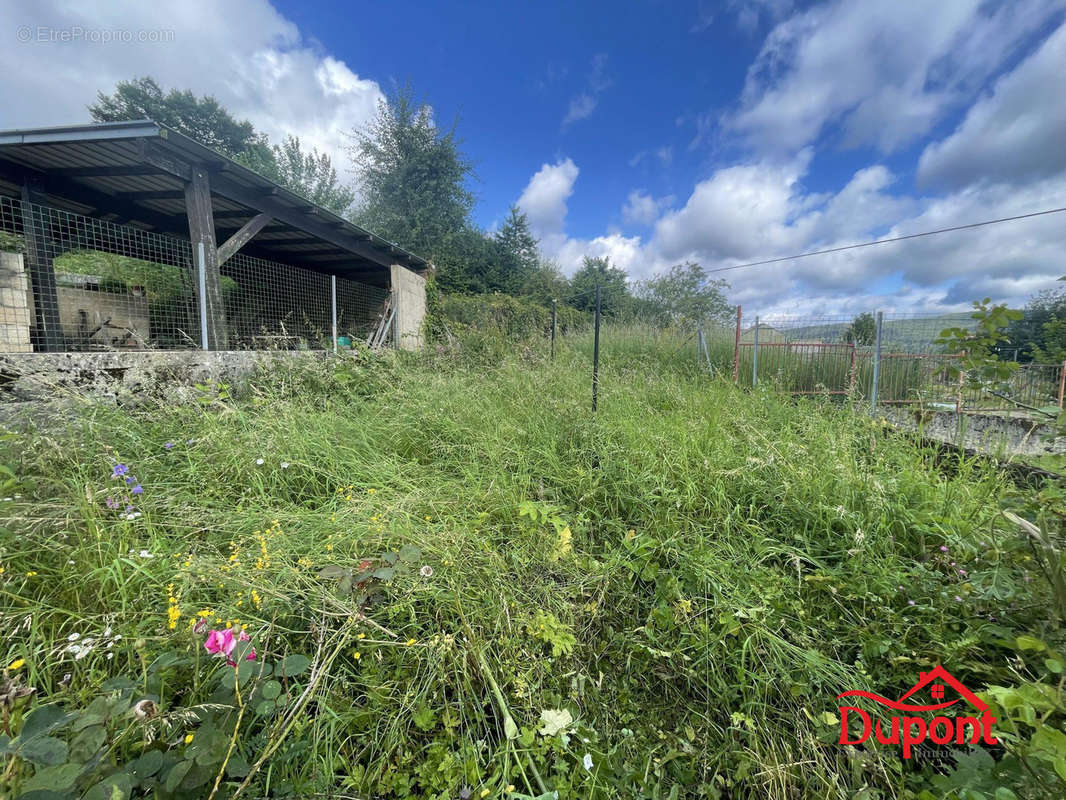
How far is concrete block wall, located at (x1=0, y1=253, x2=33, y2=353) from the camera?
12.7 ft

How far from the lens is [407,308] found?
7.39m

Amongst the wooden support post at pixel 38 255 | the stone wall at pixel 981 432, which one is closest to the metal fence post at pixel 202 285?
the wooden support post at pixel 38 255

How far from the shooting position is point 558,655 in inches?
46.4

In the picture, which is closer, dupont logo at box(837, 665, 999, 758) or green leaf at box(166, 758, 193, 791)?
green leaf at box(166, 758, 193, 791)

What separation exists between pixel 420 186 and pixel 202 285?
1276 cm

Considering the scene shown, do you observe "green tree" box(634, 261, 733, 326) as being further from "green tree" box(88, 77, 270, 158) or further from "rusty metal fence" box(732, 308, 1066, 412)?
"green tree" box(88, 77, 270, 158)

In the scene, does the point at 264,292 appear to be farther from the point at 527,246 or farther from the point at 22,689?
the point at 527,246

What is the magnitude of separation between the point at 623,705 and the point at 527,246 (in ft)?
57.6

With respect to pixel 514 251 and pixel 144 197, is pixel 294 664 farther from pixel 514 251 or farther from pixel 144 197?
pixel 514 251

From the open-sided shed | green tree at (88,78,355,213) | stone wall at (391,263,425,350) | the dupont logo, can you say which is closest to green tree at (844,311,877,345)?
the dupont logo

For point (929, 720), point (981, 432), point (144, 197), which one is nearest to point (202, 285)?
point (144, 197)

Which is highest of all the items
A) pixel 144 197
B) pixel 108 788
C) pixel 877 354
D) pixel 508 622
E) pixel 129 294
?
pixel 144 197

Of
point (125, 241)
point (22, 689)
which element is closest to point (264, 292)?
point (125, 241)

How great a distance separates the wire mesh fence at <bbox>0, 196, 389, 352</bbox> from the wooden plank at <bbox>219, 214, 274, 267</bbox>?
0.21 meters
